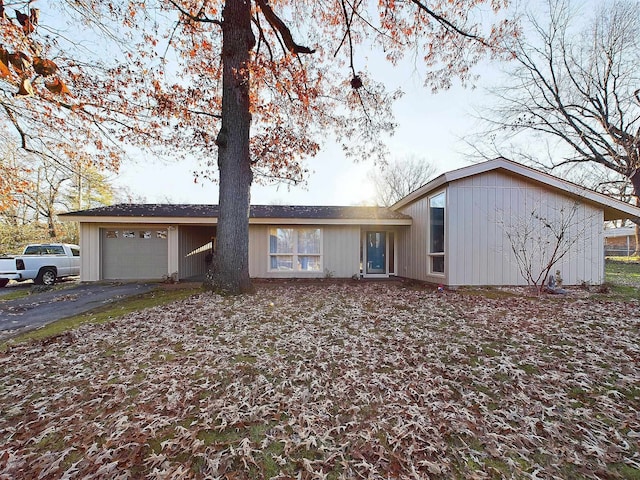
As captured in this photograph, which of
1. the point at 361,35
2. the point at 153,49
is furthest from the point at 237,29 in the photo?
the point at 361,35

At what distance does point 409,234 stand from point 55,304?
10.6 metres

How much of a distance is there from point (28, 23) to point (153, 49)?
5502 mm

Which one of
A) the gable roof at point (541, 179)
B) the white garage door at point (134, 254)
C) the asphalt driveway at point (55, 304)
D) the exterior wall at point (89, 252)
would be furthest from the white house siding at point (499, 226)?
the exterior wall at point (89, 252)

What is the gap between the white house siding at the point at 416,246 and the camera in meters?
9.52

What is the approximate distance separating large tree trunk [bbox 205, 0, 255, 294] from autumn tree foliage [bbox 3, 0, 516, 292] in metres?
0.02

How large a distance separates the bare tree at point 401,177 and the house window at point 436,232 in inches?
773

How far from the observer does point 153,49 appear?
7.12m

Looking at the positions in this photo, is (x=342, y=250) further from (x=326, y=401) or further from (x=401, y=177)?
(x=401, y=177)

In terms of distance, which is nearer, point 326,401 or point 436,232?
point 326,401

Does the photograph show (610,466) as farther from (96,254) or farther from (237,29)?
(96,254)

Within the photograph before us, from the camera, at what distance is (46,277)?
35.2 feet

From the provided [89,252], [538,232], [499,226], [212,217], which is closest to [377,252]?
[499,226]

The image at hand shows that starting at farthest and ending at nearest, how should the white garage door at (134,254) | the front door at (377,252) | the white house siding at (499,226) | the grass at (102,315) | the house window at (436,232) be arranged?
the front door at (377,252) < the white garage door at (134,254) < the house window at (436,232) < the white house siding at (499,226) < the grass at (102,315)

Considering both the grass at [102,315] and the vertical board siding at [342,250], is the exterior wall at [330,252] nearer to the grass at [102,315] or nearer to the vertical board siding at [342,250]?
the vertical board siding at [342,250]
